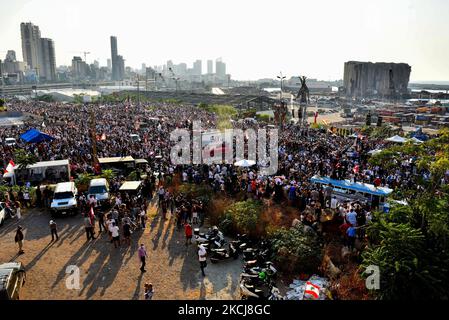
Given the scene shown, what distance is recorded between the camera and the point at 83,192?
17.6m

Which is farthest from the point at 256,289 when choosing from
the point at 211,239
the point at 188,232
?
the point at 188,232

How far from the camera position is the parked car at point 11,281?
845 cm

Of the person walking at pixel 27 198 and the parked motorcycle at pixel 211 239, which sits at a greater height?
the person walking at pixel 27 198

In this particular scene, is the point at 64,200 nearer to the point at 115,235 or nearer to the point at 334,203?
the point at 115,235

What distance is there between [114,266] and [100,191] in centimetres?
606

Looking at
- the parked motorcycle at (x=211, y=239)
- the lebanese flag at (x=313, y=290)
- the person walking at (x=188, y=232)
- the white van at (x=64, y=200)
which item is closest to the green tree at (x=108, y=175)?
the white van at (x=64, y=200)

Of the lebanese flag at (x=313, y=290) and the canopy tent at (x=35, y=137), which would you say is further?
the canopy tent at (x=35, y=137)

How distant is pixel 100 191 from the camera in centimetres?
1647

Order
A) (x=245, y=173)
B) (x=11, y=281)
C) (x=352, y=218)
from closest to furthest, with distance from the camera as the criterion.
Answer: (x=11, y=281), (x=352, y=218), (x=245, y=173)

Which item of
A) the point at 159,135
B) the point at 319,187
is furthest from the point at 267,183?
the point at 159,135

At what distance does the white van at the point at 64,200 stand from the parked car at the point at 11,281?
5081 mm

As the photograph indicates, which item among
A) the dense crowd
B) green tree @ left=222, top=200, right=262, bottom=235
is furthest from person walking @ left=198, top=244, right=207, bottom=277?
the dense crowd

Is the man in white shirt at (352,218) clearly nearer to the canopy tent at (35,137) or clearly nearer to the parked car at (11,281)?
the parked car at (11,281)
